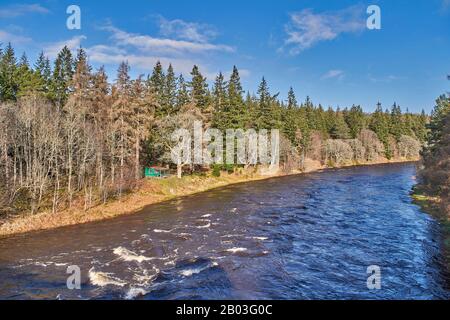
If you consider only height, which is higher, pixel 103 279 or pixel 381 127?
pixel 381 127

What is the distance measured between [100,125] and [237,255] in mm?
32105

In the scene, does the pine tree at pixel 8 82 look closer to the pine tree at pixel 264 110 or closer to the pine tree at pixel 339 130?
the pine tree at pixel 264 110

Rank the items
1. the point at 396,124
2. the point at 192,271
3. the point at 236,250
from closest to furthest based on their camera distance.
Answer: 1. the point at 192,271
2. the point at 236,250
3. the point at 396,124

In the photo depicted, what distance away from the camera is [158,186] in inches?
2058

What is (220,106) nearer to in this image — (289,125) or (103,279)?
(289,125)

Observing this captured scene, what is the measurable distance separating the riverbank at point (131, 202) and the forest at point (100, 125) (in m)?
1.48

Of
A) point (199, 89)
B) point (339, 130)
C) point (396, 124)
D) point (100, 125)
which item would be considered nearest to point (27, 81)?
point (100, 125)

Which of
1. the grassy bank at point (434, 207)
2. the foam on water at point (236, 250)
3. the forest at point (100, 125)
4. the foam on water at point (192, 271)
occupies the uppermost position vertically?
the forest at point (100, 125)

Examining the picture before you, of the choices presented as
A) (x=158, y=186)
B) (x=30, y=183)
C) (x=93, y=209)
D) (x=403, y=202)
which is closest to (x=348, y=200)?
(x=403, y=202)

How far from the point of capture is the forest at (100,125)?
36781 mm

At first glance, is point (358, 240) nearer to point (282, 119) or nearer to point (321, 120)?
point (282, 119)

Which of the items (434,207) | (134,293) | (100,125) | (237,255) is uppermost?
(100,125)

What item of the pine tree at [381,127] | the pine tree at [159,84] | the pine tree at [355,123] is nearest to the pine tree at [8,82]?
the pine tree at [159,84]

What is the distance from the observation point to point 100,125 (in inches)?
1886
